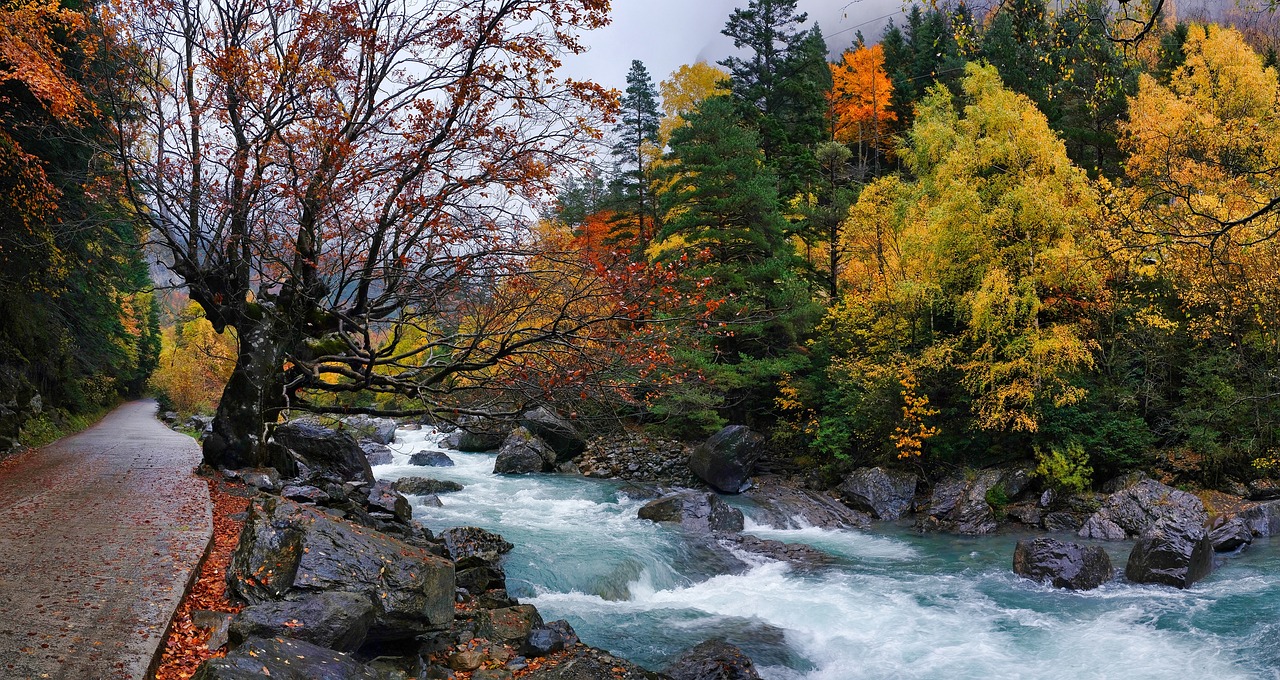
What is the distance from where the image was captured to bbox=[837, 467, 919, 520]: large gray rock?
1700cm

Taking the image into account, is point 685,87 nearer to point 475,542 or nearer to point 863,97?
point 863,97

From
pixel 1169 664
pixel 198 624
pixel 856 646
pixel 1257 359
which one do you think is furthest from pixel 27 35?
pixel 1257 359

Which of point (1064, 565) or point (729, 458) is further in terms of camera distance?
point (729, 458)

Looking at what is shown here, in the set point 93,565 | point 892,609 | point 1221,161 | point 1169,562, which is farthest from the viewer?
point 1169,562

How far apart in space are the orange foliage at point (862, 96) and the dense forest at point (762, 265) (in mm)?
8578

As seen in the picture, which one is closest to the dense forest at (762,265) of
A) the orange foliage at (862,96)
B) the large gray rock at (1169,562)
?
the large gray rock at (1169,562)

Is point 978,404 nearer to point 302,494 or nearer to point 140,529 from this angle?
point 302,494

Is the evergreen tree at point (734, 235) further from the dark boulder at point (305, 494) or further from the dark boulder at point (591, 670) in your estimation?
the dark boulder at point (591, 670)

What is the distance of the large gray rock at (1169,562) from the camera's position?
10781mm

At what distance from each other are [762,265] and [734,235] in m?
1.34

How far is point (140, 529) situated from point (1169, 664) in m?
11.9

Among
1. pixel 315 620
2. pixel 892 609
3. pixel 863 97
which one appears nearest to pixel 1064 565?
pixel 892 609

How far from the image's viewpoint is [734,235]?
69.1 ft

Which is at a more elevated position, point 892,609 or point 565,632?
point 565,632
